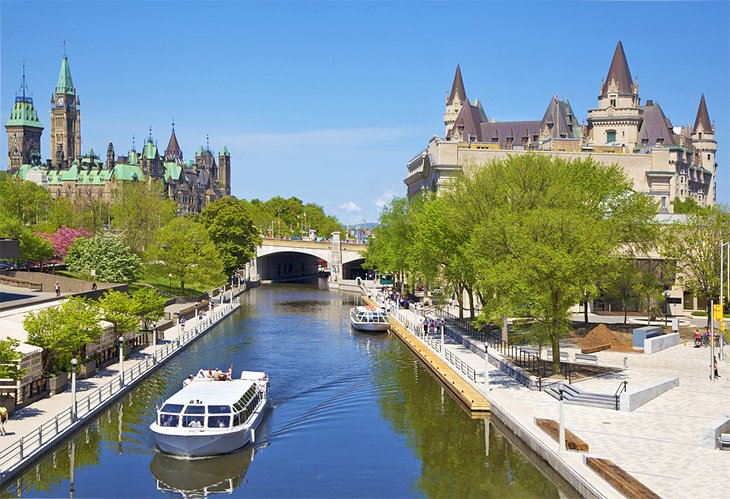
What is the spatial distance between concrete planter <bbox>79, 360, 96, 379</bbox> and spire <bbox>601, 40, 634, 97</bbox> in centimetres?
10880

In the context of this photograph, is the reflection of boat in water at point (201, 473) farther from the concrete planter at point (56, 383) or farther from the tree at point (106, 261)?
the tree at point (106, 261)

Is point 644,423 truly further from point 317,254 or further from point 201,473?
point 317,254

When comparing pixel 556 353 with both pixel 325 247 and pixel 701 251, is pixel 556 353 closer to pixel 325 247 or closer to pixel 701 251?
pixel 701 251

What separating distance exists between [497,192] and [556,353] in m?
16.5

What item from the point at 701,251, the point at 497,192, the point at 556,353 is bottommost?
the point at 556,353

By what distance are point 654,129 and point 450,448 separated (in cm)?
13225

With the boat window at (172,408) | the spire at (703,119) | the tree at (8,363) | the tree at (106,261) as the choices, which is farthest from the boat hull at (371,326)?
the spire at (703,119)

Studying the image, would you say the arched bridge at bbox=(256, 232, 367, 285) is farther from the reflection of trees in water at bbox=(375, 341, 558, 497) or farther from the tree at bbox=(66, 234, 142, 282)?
the reflection of trees in water at bbox=(375, 341, 558, 497)

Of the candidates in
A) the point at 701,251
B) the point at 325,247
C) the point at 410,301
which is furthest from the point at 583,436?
the point at 325,247

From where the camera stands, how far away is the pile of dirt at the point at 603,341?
2047 inches

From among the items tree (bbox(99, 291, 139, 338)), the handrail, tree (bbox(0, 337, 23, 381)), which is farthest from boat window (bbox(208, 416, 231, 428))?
tree (bbox(99, 291, 139, 338))

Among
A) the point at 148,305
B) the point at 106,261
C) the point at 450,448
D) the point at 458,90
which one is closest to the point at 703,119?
the point at 458,90

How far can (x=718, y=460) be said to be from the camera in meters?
27.2

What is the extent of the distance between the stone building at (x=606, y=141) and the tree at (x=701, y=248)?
75.2 feet
